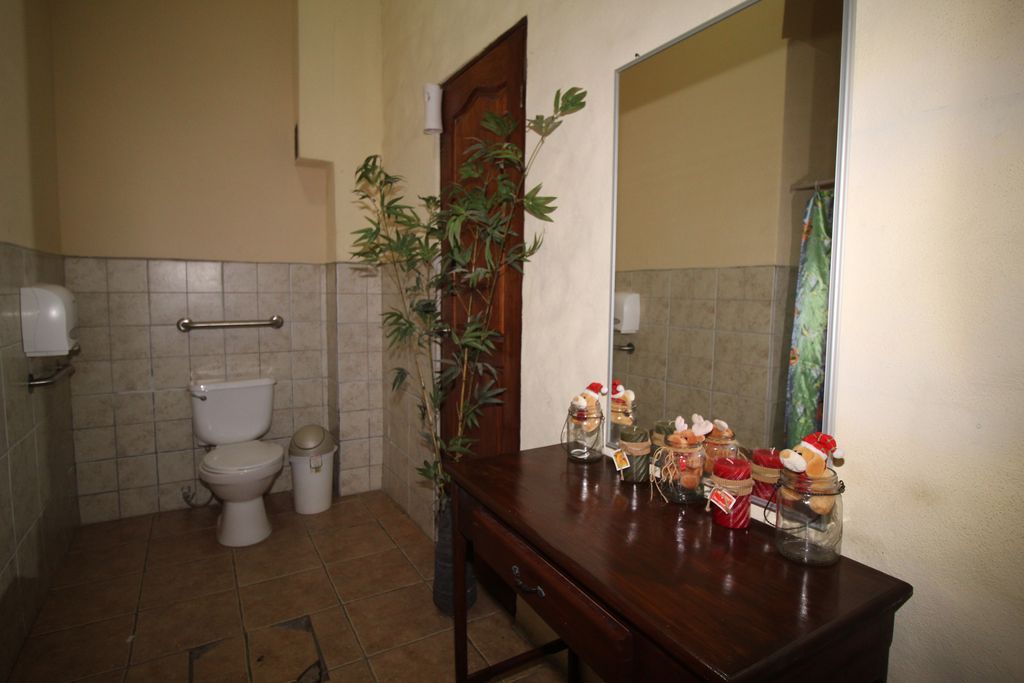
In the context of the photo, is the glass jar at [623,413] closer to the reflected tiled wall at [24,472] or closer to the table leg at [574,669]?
the table leg at [574,669]

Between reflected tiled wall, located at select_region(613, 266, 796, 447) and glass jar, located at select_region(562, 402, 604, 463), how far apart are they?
0.13 m

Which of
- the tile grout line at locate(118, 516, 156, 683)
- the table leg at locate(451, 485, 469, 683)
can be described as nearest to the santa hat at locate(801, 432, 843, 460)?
the table leg at locate(451, 485, 469, 683)

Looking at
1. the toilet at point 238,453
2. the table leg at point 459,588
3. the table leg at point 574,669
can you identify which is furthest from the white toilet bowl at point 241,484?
the table leg at point 574,669

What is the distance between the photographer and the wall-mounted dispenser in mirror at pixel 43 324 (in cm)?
193

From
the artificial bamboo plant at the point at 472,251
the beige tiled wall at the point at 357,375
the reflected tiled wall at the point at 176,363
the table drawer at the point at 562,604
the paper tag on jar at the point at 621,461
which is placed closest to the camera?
the table drawer at the point at 562,604

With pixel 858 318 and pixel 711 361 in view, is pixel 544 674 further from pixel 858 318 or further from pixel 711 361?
pixel 858 318

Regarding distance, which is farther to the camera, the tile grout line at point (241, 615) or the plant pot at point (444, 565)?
the plant pot at point (444, 565)

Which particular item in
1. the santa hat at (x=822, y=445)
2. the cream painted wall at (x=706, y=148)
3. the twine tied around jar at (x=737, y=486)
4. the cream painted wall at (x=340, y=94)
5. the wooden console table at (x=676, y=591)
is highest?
the cream painted wall at (x=340, y=94)

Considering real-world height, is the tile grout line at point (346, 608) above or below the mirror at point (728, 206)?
below

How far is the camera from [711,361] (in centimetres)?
120

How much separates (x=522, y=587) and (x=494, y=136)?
1623mm

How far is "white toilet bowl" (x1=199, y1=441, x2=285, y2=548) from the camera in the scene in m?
2.51

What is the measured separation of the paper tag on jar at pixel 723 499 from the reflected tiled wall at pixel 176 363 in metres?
2.52

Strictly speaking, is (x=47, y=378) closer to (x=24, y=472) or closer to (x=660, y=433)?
(x=24, y=472)
